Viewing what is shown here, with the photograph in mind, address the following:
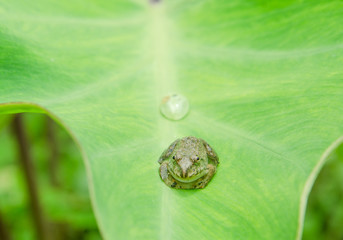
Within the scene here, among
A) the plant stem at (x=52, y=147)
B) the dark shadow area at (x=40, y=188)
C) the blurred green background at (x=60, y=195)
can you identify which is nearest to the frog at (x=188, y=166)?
the dark shadow area at (x=40, y=188)

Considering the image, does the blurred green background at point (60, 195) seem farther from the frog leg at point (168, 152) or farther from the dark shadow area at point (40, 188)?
the frog leg at point (168, 152)

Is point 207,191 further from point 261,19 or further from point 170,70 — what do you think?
point 261,19

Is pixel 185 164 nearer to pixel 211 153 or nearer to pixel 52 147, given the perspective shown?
pixel 211 153

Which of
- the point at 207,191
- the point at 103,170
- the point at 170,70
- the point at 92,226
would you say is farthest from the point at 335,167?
the point at 103,170

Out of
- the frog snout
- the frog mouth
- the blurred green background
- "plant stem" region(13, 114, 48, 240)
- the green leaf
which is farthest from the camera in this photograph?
the blurred green background

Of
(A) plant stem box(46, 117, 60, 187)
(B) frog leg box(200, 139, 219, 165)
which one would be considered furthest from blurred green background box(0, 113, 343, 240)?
(B) frog leg box(200, 139, 219, 165)

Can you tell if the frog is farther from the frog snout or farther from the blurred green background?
the blurred green background
